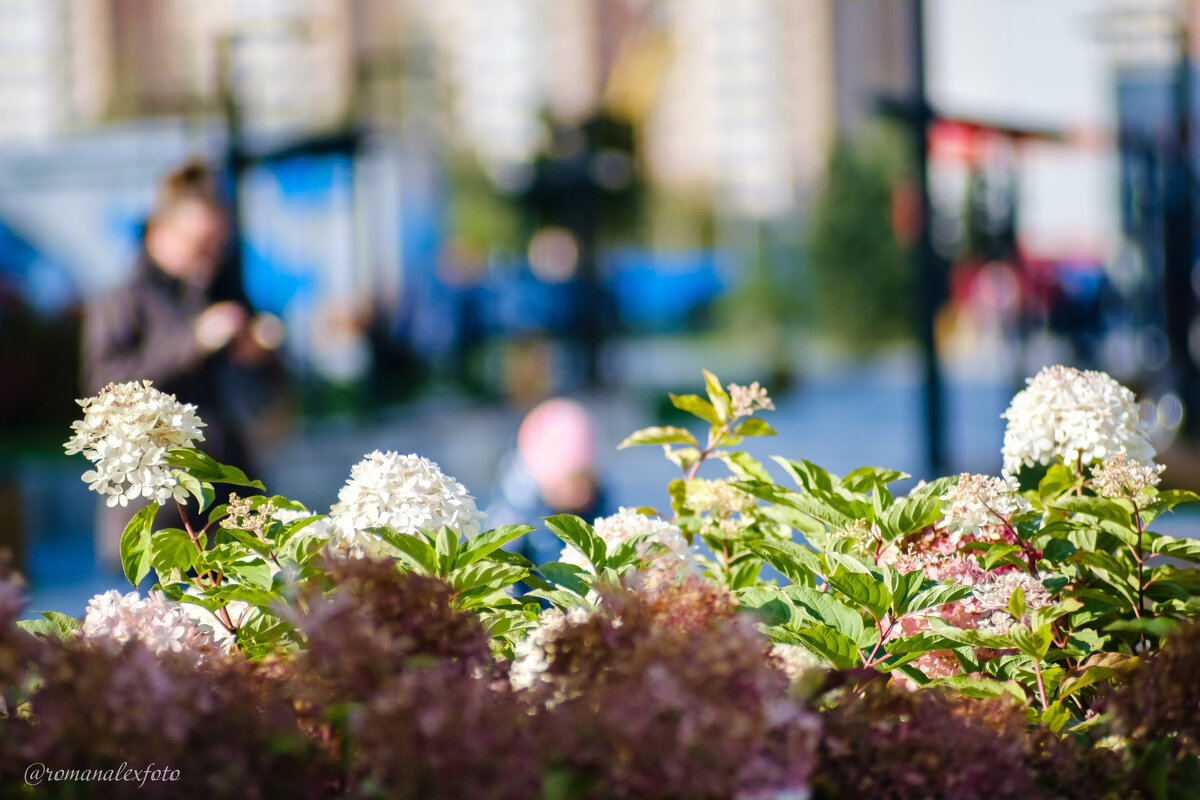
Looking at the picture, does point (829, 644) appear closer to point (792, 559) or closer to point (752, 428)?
point (792, 559)

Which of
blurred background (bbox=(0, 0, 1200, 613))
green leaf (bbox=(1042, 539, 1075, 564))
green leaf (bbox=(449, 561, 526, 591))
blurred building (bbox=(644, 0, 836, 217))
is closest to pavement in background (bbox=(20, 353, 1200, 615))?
blurred background (bbox=(0, 0, 1200, 613))

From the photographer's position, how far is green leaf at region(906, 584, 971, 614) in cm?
144

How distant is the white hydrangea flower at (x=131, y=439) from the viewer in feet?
4.78

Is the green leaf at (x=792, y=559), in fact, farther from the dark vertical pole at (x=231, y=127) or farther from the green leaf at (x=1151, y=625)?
the dark vertical pole at (x=231, y=127)

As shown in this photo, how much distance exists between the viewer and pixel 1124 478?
1.48 meters

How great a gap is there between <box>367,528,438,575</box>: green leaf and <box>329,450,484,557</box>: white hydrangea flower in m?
0.02

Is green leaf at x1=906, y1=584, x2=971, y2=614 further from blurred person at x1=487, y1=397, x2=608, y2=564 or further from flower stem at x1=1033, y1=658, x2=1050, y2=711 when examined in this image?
blurred person at x1=487, y1=397, x2=608, y2=564

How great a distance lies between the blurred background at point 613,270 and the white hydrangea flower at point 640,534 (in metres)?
0.39

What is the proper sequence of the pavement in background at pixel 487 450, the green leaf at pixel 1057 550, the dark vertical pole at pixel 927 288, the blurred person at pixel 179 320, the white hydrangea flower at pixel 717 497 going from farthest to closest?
the pavement in background at pixel 487 450 < the dark vertical pole at pixel 927 288 < the blurred person at pixel 179 320 < the white hydrangea flower at pixel 717 497 < the green leaf at pixel 1057 550

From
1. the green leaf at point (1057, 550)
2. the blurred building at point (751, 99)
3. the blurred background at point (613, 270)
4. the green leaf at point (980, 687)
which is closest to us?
the green leaf at point (980, 687)

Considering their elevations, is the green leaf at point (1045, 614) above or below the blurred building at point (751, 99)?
below

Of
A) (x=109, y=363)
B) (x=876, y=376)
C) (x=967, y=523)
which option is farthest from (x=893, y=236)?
(x=967, y=523)

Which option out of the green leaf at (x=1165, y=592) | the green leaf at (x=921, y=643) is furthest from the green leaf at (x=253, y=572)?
the green leaf at (x=1165, y=592)

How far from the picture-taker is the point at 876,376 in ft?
90.4
